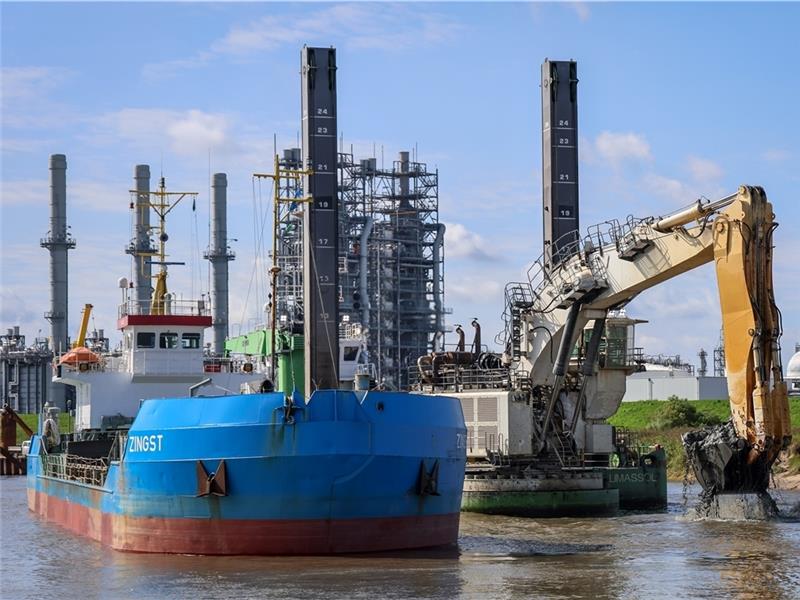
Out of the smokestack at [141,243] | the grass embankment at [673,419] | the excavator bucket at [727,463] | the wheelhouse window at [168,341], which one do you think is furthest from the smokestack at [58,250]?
the excavator bucket at [727,463]

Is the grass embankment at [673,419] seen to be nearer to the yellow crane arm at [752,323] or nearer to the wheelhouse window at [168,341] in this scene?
the yellow crane arm at [752,323]

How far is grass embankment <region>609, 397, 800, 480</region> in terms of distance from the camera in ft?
177

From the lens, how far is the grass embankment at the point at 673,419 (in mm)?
53938

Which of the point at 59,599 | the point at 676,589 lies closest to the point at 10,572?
the point at 59,599

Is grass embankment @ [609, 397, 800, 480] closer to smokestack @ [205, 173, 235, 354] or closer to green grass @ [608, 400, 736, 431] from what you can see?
green grass @ [608, 400, 736, 431]

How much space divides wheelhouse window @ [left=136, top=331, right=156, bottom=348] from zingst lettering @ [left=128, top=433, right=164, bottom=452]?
12560 mm

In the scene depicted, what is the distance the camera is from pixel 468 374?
1553 inches

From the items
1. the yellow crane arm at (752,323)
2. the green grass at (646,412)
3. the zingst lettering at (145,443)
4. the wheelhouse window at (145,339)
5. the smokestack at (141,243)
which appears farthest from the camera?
the smokestack at (141,243)

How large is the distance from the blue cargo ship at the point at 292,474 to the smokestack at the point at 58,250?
203 ft

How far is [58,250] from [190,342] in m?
50.5

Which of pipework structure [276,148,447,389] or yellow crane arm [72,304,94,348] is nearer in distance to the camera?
yellow crane arm [72,304,94,348]

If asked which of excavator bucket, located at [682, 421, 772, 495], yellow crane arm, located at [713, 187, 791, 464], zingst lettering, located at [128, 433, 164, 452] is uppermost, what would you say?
yellow crane arm, located at [713, 187, 791, 464]

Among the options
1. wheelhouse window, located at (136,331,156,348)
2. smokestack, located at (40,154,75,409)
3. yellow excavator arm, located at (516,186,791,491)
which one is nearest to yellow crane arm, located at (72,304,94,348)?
wheelhouse window, located at (136,331,156,348)

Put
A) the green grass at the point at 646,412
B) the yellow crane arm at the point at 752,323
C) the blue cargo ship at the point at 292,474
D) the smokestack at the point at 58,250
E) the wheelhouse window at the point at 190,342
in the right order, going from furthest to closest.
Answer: the smokestack at the point at 58,250 < the green grass at the point at 646,412 < the wheelhouse window at the point at 190,342 < the yellow crane arm at the point at 752,323 < the blue cargo ship at the point at 292,474
